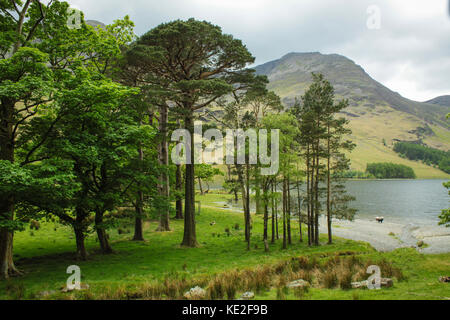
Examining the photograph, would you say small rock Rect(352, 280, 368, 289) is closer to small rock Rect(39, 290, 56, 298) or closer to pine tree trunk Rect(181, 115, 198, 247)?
small rock Rect(39, 290, 56, 298)

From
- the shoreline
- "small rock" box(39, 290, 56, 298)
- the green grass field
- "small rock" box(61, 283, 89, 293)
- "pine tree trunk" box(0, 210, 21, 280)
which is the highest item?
"pine tree trunk" box(0, 210, 21, 280)

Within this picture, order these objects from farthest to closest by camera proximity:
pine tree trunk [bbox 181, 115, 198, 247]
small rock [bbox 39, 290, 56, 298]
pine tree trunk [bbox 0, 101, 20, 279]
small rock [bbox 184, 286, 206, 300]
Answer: pine tree trunk [bbox 181, 115, 198, 247]
pine tree trunk [bbox 0, 101, 20, 279]
small rock [bbox 184, 286, 206, 300]
small rock [bbox 39, 290, 56, 298]

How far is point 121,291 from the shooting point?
1147 cm

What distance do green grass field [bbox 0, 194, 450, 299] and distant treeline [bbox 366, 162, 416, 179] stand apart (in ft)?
607

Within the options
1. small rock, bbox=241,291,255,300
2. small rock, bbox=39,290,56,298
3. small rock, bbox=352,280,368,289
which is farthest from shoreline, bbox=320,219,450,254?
small rock, bbox=39,290,56,298

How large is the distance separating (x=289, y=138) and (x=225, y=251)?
10.5m

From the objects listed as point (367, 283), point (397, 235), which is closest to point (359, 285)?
point (367, 283)

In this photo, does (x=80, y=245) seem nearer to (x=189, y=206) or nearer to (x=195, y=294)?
(x=189, y=206)

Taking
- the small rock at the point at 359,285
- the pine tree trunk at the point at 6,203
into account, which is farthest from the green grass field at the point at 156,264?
the pine tree trunk at the point at 6,203

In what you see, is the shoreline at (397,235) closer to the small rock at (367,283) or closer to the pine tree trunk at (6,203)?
the small rock at (367,283)

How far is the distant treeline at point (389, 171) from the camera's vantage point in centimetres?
18685

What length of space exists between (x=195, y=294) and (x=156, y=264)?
6.80m

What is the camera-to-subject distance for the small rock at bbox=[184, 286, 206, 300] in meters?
10.7
